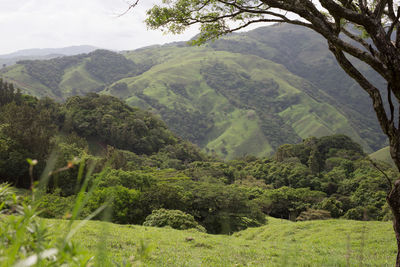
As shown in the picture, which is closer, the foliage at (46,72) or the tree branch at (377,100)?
the tree branch at (377,100)

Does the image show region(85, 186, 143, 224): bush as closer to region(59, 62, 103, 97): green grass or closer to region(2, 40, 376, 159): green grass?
region(2, 40, 376, 159): green grass

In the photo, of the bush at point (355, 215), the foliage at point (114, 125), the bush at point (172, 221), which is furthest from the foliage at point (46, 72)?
the bush at point (172, 221)

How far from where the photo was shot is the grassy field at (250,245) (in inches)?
267

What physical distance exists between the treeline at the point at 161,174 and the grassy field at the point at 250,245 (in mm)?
1050

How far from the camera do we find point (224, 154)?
5512 inches

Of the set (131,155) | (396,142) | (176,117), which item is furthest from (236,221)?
(176,117)

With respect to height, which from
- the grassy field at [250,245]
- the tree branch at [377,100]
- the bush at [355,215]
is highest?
the tree branch at [377,100]

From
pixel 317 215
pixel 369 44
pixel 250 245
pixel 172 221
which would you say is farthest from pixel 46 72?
pixel 369 44

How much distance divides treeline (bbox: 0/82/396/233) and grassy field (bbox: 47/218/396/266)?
41.3 inches

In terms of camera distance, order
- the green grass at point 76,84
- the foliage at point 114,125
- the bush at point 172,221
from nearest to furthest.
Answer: the bush at point 172,221
the foliage at point 114,125
the green grass at point 76,84

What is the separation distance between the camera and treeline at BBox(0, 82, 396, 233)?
2097 centimetres

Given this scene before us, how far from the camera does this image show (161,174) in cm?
4056

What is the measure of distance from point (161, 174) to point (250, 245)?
29553 mm

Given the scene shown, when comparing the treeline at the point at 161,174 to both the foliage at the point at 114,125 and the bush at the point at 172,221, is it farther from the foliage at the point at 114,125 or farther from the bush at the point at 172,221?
the foliage at the point at 114,125
